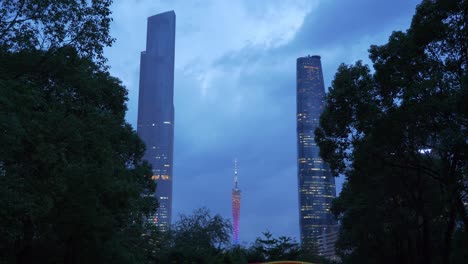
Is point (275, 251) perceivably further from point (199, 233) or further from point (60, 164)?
point (60, 164)

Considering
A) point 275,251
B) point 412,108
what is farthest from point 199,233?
point 412,108

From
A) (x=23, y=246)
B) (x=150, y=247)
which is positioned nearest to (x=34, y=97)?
(x=23, y=246)

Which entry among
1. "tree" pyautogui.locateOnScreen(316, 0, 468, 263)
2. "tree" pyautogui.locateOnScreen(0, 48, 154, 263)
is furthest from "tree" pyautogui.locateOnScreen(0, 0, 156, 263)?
"tree" pyautogui.locateOnScreen(316, 0, 468, 263)

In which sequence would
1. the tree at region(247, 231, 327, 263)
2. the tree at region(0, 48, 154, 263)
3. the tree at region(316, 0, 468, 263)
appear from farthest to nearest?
the tree at region(247, 231, 327, 263) < the tree at region(316, 0, 468, 263) < the tree at region(0, 48, 154, 263)

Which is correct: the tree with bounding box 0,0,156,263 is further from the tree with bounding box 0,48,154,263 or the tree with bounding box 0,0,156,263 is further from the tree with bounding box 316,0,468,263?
the tree with bounding box 316,0,468,263

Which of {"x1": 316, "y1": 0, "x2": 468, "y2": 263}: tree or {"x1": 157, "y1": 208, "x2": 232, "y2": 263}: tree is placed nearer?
{"x1": 316, "y1": 0, "x2": 468, "y2": 263}: tree

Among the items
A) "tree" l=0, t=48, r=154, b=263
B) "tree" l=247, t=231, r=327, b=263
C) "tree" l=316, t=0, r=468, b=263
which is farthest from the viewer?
"tree" l=247, t=231, r=327, b=263

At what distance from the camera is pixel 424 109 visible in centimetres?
1811

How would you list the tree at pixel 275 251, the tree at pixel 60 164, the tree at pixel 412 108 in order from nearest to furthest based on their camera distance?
the tree at pixel 60 164, the tree at pixel 412 108, the tree at pixel 275 251

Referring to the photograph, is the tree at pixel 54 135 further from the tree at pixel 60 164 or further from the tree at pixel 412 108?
the tree at pixel 412 108

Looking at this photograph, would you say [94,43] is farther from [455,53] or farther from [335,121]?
[455,53]

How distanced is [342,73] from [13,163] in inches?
569

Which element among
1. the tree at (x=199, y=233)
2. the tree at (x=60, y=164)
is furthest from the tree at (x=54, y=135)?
the tree at (x=199, y=233)

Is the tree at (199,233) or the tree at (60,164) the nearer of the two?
the tree at (60,164)
